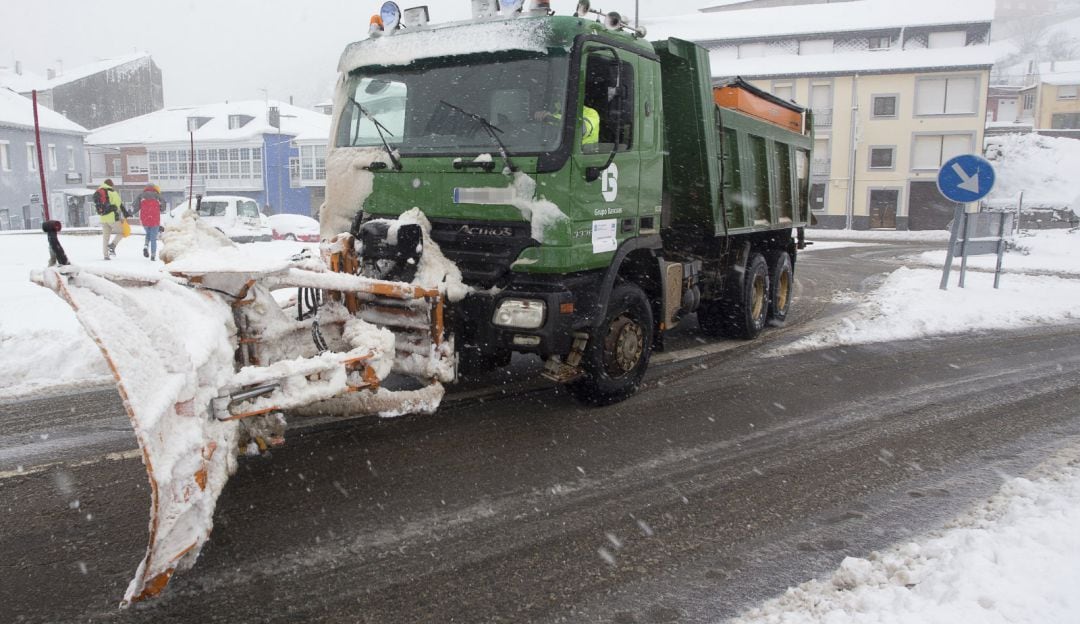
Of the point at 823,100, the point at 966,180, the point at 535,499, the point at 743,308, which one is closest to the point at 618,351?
the point at 535,499

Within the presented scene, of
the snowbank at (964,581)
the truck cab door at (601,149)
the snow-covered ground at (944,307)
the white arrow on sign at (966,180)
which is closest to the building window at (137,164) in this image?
the snow-covered ground at (944,307)

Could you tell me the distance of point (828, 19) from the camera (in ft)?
165

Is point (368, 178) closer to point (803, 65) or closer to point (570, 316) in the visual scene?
point (570, 316)

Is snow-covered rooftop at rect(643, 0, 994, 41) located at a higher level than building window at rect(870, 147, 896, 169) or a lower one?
higher

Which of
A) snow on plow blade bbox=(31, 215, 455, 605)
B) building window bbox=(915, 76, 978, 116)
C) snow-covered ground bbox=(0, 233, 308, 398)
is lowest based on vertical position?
snow-covered ground bbox=(0, 233, 308, 398)

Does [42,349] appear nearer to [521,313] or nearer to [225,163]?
[521,313]

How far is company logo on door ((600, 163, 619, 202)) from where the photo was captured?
19.2 feet

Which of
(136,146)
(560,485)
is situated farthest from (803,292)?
(136,146)

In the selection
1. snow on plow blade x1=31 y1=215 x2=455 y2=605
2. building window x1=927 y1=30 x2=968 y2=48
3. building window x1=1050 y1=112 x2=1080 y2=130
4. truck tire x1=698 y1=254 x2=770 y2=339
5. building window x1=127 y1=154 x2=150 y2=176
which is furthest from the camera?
building window x1=1050 y1=112 x2=1080 y2=130

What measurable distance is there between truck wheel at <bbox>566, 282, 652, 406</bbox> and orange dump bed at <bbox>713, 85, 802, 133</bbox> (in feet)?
9.23

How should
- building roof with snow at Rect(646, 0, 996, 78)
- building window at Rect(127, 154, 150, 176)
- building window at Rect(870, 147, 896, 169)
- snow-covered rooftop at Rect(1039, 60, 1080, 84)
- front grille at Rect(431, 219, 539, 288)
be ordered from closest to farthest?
front grille at Rect(431, 219, 539, 288), building roof with snow at Rect(646, 0, 996, 78), building window at Rect(870, 147, 896, 169), building window at Rect(127, 154, 150, 176), snow-covered rooftop at Rect(1039, 60, 1080, 84)

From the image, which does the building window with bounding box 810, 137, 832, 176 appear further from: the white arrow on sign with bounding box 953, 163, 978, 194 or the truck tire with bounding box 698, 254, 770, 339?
the truck tire with bounding box 698, 254, 770, 339

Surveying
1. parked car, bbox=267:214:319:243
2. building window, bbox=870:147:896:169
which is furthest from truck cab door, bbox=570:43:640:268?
building window, bbox=870:147:896:169

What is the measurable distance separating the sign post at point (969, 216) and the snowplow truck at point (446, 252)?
21.4 feet
